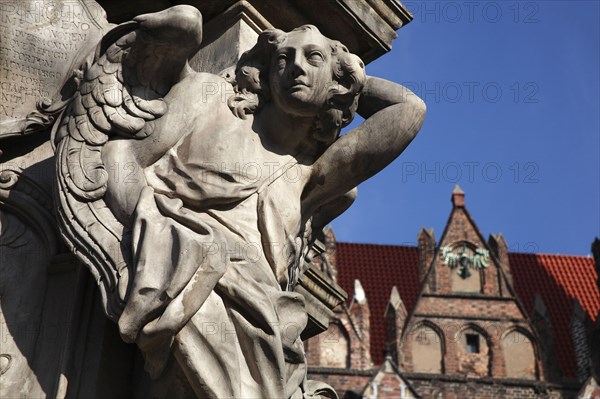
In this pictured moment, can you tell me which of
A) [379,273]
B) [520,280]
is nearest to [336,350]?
[379,273]

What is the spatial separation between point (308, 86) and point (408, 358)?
65.3 ft

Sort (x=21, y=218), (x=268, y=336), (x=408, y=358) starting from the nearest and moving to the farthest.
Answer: (x=268, y=336), (x=21, y=218), (x=408, y=358)

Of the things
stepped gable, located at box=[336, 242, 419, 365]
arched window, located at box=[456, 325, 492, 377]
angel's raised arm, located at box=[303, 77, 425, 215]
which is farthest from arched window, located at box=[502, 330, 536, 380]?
angel's raised arm, located at box=[303, 77, 425, 215]

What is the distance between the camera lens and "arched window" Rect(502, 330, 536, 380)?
2223 cm

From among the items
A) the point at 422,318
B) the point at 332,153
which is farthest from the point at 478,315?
the point at 332,153

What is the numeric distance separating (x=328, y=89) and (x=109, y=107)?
1.78 feet

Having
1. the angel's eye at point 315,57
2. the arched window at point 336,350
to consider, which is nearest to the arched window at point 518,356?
the arched window at point 336,350

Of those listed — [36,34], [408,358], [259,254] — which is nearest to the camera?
[259,254]

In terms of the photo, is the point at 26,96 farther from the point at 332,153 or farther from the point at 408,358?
the point at 408,358

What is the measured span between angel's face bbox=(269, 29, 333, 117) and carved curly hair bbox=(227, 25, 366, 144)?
0.08ft

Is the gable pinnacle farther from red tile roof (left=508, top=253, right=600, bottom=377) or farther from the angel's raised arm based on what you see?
the angel's raised arm

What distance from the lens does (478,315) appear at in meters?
22.9

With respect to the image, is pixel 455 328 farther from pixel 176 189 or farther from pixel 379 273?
pixel 176 189

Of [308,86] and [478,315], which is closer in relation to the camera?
[308,86]
